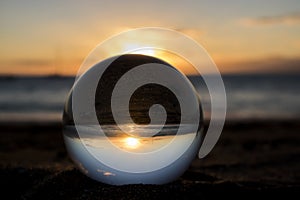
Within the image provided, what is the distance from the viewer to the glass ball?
159 inches

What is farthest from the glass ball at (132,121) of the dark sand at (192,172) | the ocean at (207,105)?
the ocean at (207,105)

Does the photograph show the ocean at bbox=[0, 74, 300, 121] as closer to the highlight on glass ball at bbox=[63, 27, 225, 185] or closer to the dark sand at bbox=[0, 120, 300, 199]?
the dark sand at bbox=[0, 120, 300, 199]

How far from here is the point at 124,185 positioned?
4363 mm

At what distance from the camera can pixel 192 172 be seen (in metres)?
6.02

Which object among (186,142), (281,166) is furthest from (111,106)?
(281,166)

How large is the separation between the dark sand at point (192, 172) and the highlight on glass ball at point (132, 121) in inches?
9.8

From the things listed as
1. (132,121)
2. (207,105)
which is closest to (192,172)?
(132,121)

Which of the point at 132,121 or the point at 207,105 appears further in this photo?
the point at 207,105

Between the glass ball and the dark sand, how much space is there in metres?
0.24

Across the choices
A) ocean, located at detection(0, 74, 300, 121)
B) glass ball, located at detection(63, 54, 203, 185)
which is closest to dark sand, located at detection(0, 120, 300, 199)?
glass ball, located at detection(63, 54, 203, 185)

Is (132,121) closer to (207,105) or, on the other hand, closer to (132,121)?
(132,121)

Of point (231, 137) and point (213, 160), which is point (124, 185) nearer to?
point (213, 160)

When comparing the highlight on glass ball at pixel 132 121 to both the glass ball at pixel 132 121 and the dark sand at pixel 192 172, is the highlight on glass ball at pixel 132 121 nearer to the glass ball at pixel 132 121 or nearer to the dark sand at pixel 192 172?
the glass ball at pixel 132 121

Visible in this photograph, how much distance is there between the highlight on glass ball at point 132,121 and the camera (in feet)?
13.2
